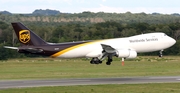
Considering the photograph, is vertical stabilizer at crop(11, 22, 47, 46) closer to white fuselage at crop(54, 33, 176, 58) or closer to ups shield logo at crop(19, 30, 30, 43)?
ups shield logo at crop(19, 30, 30, 43)

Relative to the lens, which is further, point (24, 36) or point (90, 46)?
point (90, 46)

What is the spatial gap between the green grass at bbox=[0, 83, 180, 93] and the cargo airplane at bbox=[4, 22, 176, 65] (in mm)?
12881

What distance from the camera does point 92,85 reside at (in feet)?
175

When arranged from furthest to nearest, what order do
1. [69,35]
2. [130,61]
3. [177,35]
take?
1. [69,35]
2. [177,35]
3. [130,61]

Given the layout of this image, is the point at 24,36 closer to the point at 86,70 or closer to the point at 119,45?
the point at 119,45

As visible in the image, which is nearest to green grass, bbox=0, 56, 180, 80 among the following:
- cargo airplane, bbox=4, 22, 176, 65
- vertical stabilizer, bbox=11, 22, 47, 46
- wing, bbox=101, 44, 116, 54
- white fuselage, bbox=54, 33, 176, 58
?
white fuselage, bbox=54, 33, 176, 58

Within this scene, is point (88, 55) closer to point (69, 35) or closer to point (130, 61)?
point (130, 61)

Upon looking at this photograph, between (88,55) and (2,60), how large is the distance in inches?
2081

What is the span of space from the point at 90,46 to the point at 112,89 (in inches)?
694

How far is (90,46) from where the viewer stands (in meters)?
66.6

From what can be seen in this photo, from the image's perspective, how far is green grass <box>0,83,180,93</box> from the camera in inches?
1895

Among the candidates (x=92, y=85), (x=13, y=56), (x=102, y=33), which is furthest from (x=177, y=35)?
(x=92, y=85)

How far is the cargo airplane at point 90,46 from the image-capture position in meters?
65.2

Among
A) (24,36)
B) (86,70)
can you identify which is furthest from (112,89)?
(86,70)
